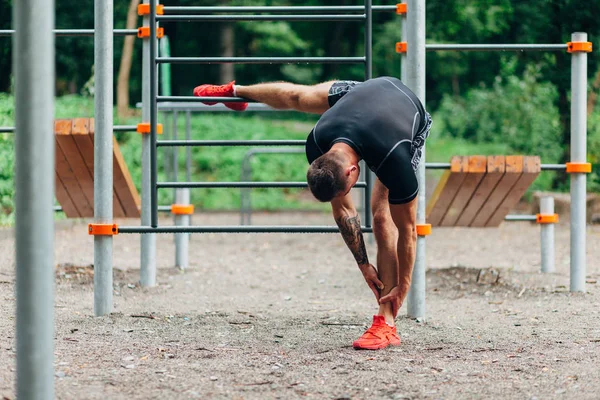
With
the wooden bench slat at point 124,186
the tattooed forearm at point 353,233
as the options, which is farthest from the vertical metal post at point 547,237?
the wooden bench slat at point 124,186

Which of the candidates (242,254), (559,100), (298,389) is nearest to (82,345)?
(298,389)

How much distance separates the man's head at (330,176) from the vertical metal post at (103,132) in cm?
153

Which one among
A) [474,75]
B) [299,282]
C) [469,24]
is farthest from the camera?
[474,75]

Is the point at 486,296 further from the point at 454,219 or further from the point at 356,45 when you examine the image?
the point at 356,45

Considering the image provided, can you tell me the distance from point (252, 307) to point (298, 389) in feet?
7.05

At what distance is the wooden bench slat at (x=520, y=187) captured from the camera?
5684 millimetres

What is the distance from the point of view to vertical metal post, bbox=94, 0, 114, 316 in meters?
4.64

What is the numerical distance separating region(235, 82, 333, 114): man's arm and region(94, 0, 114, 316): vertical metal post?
0.72 metres

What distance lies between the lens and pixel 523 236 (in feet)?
32.3

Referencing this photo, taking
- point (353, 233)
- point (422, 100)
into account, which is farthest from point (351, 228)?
point (422, 100)

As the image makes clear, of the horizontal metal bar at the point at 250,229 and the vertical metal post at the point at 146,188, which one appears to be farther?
the vertical metal post at the point at 146,188

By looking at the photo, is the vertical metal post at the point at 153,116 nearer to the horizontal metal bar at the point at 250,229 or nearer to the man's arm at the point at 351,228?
the horizontal metal bar at the point at 250,229

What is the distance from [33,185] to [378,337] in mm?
2120

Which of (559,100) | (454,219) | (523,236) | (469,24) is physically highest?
(469,24)
